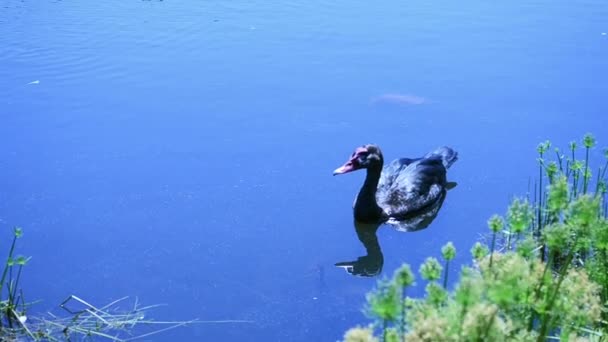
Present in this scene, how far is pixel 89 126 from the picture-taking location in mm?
8414

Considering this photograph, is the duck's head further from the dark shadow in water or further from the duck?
the dark shadow in water

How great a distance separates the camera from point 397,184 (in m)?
7.38

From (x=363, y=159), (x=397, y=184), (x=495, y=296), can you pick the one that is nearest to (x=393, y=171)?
(x=397, y=184)

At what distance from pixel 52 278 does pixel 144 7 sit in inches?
293

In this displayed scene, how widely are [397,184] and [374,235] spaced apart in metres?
0.73

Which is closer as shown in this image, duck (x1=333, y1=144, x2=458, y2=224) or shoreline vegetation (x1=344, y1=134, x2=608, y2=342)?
shoreline vegetation (x1=344, y1=134, x2=608, y2=342)

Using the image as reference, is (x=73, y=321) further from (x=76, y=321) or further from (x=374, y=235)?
(x=374, y=235)

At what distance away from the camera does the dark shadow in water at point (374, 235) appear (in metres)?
6.22

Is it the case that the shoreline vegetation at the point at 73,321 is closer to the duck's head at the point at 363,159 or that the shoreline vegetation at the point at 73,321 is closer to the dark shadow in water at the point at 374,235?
the dark shadow in water at the point at 374,235

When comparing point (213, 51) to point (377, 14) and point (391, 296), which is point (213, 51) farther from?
point (391, 296)

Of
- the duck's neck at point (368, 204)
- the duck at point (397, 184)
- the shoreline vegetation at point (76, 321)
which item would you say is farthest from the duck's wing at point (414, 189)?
the shoreline vegetation at point (76, 321)

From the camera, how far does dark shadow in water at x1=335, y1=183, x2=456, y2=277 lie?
622cm

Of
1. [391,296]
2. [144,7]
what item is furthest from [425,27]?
[391,296]

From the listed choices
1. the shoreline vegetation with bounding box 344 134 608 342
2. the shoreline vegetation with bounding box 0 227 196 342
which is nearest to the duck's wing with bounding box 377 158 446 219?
the shoreline vegetation with bounding box 0 227 196 342
